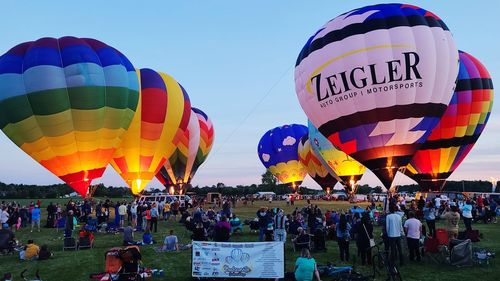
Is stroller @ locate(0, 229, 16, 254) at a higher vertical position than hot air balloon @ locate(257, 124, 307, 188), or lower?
lower

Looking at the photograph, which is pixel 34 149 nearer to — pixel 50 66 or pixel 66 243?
pixel 50 66

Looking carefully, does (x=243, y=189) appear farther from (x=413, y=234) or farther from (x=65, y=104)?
(x=413, y=234)

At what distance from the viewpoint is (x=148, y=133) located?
89.4 ft

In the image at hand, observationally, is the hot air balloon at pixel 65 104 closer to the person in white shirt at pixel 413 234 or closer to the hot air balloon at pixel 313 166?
the person in white shirt at pixel 413 234

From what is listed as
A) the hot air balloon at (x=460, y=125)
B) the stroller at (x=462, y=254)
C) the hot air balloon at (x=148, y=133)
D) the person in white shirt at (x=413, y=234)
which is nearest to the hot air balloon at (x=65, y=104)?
the hot air balloon at (x=148, y=133)

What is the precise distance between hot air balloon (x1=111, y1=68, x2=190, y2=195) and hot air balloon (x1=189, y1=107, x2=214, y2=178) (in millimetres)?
11525

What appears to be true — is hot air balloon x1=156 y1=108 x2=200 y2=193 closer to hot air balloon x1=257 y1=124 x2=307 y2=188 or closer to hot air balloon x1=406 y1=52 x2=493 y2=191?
hot air balloon x1=257 y1=124 x2=307 y2=188

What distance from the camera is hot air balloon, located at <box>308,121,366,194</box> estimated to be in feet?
122

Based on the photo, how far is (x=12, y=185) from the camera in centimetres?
12644

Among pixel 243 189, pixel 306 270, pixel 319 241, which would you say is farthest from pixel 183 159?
pixel 243 189

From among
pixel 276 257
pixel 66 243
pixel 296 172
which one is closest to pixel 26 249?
pixel 66 243

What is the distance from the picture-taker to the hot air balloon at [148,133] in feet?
88.5

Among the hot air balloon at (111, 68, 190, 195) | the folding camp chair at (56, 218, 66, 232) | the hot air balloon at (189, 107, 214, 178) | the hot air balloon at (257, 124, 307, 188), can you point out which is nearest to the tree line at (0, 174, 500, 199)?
the hot air balloon at (257, 124, 307, 188)

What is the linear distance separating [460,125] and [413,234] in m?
17.4
